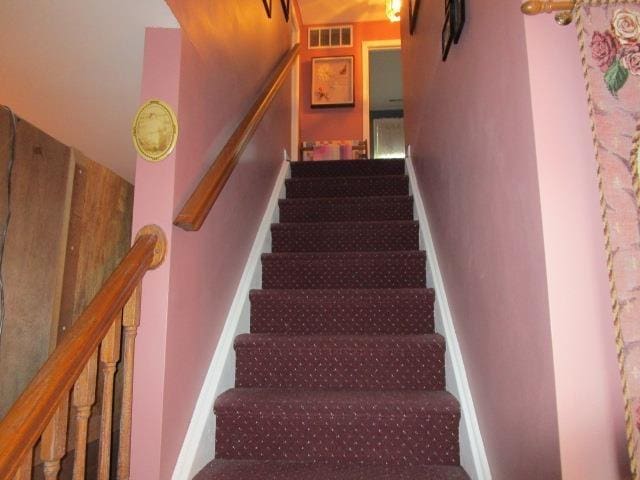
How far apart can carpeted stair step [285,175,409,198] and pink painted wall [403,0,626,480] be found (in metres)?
1.54

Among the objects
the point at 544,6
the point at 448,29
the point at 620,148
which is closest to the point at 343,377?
the point at 620,148

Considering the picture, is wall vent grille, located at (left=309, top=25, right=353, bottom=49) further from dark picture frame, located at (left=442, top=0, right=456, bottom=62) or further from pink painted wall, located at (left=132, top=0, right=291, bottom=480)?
dark picture frame, located at (left=442, top=0, right=456, bottom=62)

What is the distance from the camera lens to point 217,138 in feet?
5.37

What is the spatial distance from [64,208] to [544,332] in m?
1.76

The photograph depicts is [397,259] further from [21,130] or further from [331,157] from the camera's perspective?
[331,157]

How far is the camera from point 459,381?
56.9 inches

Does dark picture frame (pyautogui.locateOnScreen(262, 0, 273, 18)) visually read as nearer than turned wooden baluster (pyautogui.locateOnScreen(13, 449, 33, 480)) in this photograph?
No

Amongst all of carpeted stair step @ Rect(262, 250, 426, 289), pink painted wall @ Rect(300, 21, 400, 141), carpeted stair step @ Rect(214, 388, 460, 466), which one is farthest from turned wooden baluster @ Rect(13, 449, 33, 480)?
pink painted wall @ Rect(300, 21, 400, 141)

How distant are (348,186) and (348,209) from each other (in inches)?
13.7

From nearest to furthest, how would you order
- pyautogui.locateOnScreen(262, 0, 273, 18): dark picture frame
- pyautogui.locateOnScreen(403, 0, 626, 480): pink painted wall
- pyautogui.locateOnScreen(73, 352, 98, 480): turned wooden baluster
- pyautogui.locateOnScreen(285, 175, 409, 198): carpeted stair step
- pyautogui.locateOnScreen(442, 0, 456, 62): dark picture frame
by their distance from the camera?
1. pyautogui.locateOnScreen(403, 0, 626, 480): pink painted wall
2. pyautogui.locateOnScreen(73, 352, 98, 480): turned wooden baluster
3. pyautogui.locateOnScreen(442, 0, 456, 62): dark picture frame
4. pyautogui.locateOnScreen(262, 0, 273, 18): dark picture frame
5. pyautogui.locateOnScreen(285, 175, 409, 198): carpeted stair step

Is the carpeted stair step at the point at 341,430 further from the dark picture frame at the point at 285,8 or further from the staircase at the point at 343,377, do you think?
the dark picture frame at the point at 285,8

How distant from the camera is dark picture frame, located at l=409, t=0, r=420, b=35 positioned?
2.62m

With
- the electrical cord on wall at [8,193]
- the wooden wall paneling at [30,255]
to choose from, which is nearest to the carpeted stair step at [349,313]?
the wooden wall paneling at [30,255]

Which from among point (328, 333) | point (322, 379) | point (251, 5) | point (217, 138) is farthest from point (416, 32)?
point (322, 379)
